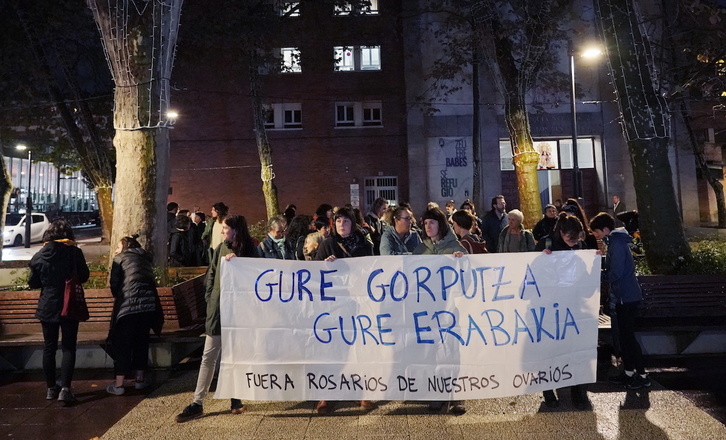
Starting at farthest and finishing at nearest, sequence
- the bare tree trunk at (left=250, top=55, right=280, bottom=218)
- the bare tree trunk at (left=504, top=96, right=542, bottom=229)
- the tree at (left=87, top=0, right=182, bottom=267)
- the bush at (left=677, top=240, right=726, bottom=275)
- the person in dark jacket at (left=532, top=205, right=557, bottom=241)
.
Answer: the bare tree trunk at (left=250, top=55, right=280, bottom=218), the bare tree trunk at (left=504, top=96, right=542, bottom=229), the person in dark jacket at (left=532, top=205, right=557, bottom=241), the tree at (left=87, top=0, right=182, bottom=267), the bush at (left=677, top=240, right=726, bottom=275)

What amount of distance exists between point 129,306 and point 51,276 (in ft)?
2.87

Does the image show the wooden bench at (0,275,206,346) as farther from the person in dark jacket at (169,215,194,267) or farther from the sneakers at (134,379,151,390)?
the person in dark jacket at (169,215,194,267)

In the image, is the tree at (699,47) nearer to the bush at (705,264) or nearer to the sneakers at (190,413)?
the bush at (705,264)

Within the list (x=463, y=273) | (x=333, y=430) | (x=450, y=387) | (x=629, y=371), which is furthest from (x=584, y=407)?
(x=333, y=430)

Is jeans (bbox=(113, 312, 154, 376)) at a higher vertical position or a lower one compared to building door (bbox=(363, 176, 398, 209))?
lower

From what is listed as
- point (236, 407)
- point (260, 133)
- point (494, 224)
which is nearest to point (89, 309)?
point (236, 407)

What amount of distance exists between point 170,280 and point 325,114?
19.2 meters

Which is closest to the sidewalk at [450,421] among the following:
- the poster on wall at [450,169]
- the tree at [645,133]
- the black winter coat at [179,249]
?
the tree at [645,133]

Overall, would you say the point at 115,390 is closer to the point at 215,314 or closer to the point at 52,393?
the point at 52,393

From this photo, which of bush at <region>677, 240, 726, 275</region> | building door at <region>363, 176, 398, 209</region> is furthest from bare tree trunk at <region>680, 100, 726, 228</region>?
bush at <region>677, 240, 726, 275</region>

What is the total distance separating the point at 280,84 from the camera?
26844 millimetres

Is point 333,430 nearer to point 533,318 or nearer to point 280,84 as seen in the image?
point 533,318

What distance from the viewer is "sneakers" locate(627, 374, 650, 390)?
5.81 metres

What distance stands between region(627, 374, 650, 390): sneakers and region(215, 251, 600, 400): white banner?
96 cm
